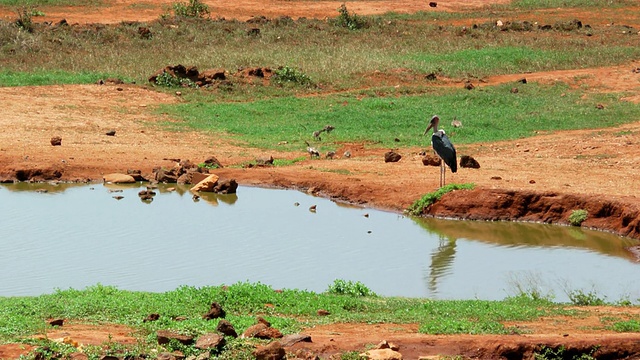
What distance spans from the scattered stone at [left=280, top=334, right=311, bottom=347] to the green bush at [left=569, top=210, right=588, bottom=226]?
7.56 m

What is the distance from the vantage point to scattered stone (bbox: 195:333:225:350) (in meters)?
8.26

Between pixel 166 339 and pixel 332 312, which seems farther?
pixel 332 312

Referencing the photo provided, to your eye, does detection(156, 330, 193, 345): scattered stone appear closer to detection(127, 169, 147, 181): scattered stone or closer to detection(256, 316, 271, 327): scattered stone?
detection(256, 316, 271, 327): scattered stone

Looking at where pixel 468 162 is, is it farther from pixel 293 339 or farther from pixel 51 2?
pixel 51 2

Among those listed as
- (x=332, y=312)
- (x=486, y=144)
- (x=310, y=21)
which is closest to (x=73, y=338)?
(x=332, y=312)

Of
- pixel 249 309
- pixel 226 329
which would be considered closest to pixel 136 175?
pixel 249 309

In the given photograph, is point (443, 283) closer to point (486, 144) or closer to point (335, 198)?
point (335, 198)

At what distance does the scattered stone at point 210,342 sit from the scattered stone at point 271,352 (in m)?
0.31

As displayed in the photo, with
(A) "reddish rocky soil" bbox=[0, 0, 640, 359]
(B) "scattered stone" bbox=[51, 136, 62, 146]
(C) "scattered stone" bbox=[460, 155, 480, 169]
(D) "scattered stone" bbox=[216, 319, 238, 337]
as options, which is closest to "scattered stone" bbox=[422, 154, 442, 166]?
(A) "reddish rocky soil" bbox=[0, 0, 640, 359]

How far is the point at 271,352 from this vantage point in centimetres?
809

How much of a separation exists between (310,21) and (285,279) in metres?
24.2

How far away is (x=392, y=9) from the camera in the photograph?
43.6m

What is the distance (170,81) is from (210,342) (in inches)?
715

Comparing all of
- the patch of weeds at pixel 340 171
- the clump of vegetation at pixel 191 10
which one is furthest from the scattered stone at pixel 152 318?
the clump of vegetation at pixel 191 10
